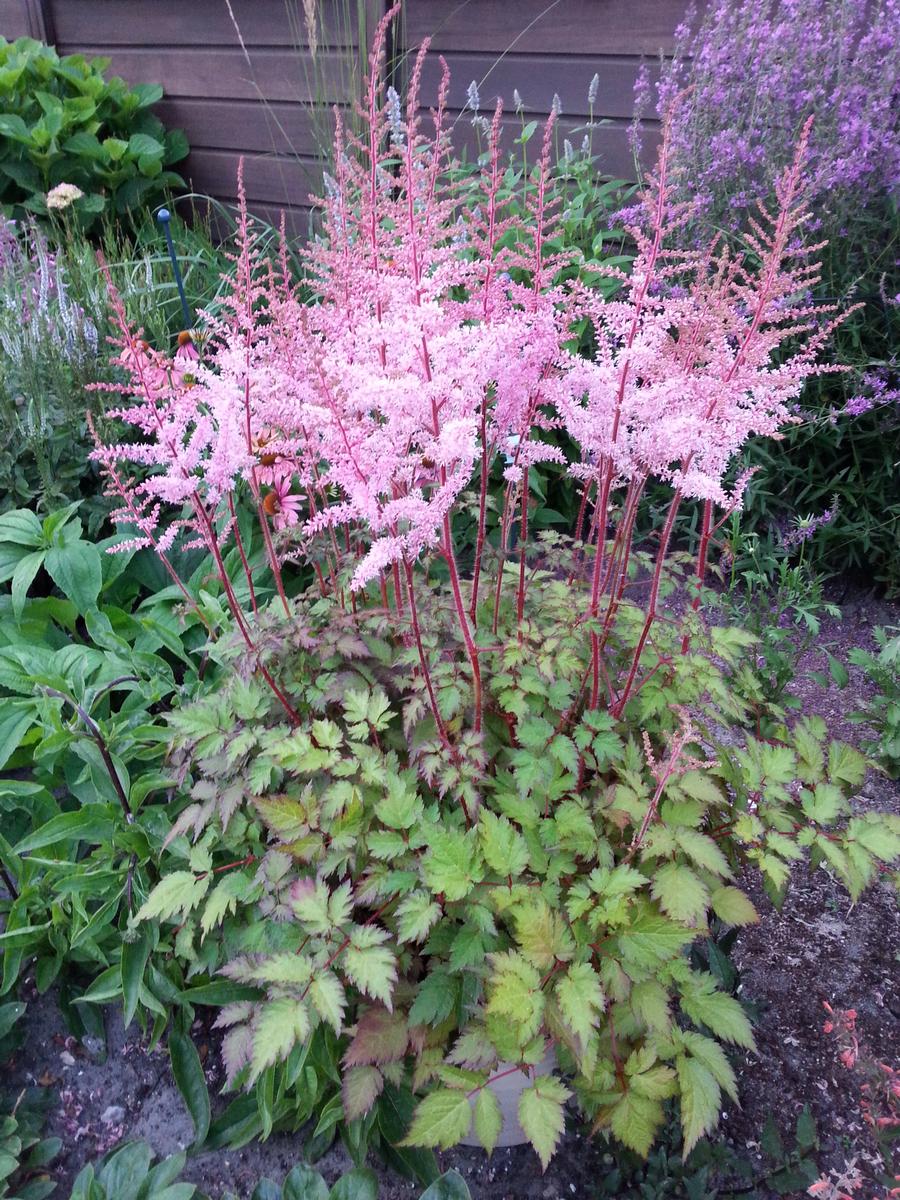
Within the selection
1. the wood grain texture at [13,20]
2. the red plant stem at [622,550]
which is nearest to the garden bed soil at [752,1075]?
the red plant stem at [622,550]

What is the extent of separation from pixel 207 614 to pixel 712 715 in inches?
46.3

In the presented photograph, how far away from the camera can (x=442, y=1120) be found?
45.9 inches

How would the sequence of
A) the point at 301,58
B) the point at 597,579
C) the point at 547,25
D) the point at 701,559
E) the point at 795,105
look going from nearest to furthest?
the point at 597,579 < the point at 701,559 < the point at 795,105 < the point at 301,58 < the point at 547,25

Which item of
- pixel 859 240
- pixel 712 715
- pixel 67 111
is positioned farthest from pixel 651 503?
pixel 67 111

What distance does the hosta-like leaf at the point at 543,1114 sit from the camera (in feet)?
3.63

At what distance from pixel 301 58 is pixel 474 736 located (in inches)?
151

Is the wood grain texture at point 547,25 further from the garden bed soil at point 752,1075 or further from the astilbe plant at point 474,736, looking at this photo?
the garden bed soil at point 752,1075

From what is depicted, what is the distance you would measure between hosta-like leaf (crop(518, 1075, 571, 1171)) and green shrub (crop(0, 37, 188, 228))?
5.22 m

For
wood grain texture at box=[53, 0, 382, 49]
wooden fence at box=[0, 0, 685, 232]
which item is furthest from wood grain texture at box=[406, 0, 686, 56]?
wood grain texture at box=[53, 0, 382, 49]

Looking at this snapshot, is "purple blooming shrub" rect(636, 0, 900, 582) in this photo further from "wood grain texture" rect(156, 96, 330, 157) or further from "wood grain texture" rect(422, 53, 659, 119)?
"wood grain texture" rect(156, 96, 330, 157)

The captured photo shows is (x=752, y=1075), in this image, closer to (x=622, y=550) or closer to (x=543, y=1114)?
(x=543, y=1114)

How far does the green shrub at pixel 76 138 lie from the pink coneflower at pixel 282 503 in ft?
13.0

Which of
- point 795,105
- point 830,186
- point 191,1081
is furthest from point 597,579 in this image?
point 795,105

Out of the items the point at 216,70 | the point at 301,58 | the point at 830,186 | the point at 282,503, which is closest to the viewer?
the point at 282,503
